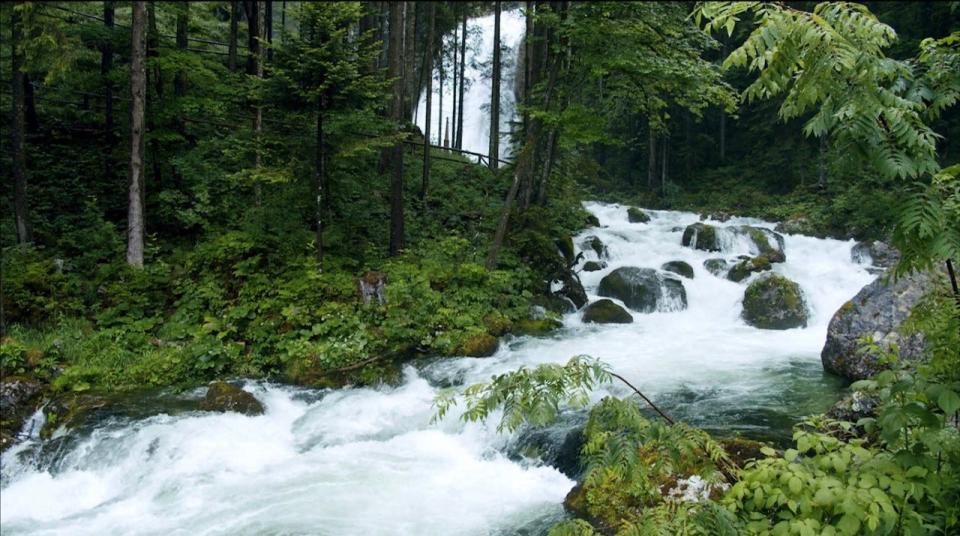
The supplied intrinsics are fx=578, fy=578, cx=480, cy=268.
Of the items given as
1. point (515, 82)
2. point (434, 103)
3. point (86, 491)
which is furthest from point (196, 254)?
point (434, 103)

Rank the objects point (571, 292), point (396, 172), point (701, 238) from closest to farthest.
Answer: point (396, 172), point (571, 292), point (701, 238)

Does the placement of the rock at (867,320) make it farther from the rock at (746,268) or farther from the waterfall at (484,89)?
the waterfall at (484,89)

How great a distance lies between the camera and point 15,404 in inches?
331

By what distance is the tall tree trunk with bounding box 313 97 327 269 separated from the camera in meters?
11.6

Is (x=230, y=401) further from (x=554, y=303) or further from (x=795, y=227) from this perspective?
(x=795, y=227)

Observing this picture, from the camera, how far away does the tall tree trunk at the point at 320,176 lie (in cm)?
1155

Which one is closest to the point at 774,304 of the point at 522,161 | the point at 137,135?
the point at 522,161

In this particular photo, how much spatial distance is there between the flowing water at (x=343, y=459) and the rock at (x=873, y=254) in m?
8.68

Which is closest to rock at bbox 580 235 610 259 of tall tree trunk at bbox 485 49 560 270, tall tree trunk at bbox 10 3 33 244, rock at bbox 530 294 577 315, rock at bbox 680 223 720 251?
rock at bbox 680 223 720 251

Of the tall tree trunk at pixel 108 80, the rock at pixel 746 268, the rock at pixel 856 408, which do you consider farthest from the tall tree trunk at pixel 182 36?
the rock at pixel 746 268

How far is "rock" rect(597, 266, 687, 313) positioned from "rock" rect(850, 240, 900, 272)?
262 inches

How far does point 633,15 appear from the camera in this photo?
13773 millimetres

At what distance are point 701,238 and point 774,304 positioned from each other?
20.4 ft

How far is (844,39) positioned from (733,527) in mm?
2330
